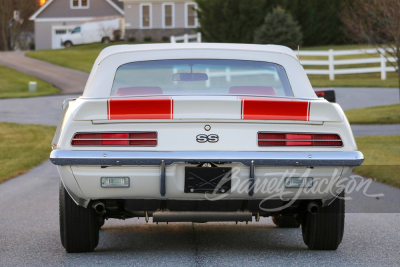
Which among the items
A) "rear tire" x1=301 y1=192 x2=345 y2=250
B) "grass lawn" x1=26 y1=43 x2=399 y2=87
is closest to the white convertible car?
"rear tire" x1=301 y1=192 x2=345 y2=250

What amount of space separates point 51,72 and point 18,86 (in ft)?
17.7

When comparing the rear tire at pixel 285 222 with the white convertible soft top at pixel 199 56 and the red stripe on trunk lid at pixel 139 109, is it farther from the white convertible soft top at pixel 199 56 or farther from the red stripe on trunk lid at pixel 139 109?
the red stripe on trunk lid at pixel 139 109

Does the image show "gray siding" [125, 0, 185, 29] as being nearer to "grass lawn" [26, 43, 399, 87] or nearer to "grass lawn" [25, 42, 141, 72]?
"grass lawn" [26, 43, 399, 87]

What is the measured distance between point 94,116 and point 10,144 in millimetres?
11213

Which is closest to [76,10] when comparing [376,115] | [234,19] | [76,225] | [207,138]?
[234,19]

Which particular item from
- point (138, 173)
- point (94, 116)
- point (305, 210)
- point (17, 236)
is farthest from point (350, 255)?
point (17, 236)

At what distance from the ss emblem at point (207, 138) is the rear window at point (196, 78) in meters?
0.99

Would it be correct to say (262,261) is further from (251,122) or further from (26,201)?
(26,201)

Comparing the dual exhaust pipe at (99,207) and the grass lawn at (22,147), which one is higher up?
the dual exhaust pipe at (99,207)

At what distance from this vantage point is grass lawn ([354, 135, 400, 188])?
33.9 feet

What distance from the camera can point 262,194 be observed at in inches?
196

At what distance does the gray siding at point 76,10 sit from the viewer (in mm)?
62688

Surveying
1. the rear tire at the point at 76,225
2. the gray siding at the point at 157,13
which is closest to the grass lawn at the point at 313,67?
the gray siding at the point at 157,13

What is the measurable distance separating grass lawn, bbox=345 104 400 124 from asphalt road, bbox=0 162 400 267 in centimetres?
1068
